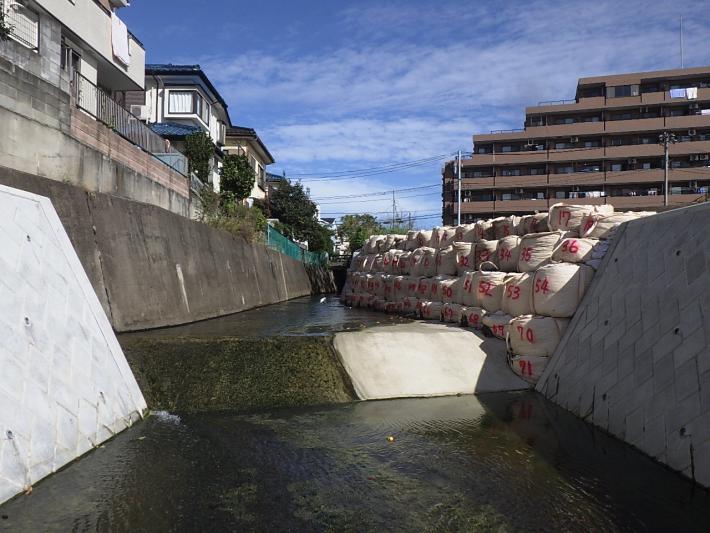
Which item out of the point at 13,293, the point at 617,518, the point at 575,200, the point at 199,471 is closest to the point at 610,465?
the point at 617,518

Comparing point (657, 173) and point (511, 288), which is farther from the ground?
point (657, 173)

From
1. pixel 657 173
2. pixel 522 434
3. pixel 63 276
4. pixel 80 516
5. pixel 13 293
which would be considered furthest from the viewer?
pixel 657 173

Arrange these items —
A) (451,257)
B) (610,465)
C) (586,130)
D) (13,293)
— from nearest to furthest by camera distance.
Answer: (13,293), (610,465), (451,257), (586,130)

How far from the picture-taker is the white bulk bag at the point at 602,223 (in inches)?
264

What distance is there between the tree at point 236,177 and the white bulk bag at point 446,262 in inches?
471

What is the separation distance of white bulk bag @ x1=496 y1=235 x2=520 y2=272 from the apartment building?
3721 cm

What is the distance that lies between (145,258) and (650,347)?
776 cm

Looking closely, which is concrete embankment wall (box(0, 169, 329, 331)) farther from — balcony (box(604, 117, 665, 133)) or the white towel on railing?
balcony (box(604, 117, 665, 133))

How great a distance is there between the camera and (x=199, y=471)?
12.7ft

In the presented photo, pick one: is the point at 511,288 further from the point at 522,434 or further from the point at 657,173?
the point at 657,173

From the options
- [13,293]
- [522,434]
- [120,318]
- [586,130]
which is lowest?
[522,434]

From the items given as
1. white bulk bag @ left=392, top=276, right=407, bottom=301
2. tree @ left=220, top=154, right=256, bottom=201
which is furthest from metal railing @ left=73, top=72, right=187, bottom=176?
white bulk bag @ left=392, top=276, right=407, bottom=301

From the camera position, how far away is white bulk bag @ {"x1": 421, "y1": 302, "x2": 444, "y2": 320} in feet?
33.0

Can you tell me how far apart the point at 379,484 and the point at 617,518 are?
1.62m
